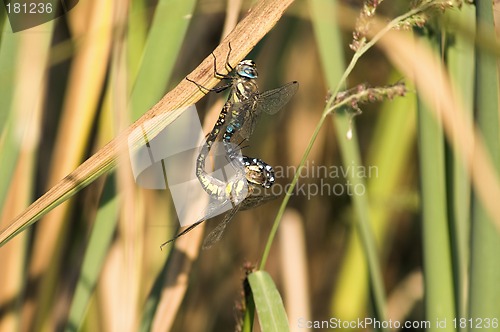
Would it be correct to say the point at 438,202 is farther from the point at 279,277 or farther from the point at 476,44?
the point at 279,277

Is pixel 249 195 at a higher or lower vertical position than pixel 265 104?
lower

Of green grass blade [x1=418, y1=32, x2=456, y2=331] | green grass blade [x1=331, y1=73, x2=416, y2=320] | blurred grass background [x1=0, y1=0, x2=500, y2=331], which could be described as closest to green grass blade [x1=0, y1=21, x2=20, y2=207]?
blurred grass background [x1=0, y1=0, x2=500, y2=331]

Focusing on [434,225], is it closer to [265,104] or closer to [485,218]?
[485,218]

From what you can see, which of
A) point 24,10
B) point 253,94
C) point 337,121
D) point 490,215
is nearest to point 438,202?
point 490,215

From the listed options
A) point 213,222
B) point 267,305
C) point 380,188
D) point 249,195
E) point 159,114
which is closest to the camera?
point 159,114

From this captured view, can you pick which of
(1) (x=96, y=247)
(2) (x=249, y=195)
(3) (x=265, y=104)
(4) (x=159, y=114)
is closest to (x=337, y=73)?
(3) (x=265, y=104)

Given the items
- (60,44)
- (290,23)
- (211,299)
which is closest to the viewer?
(60,44)

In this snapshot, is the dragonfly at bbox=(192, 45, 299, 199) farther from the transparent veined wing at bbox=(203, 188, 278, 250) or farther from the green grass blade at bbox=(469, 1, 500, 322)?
the green grass blade at bbox=(469, 1, 500, 322)

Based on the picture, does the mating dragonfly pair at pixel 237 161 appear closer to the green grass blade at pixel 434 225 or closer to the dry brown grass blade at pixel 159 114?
the dry brown grass blade at pixel 159 114
